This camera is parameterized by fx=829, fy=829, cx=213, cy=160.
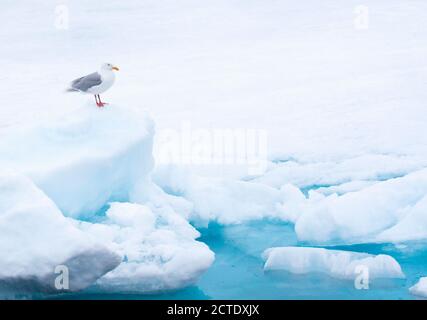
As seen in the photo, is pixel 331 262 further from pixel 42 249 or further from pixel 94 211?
pixel 42 249

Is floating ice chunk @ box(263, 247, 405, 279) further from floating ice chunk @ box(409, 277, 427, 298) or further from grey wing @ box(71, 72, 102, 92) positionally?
grey wing @ box(71, 72, 102, 92)

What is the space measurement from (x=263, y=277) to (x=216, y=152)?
2.07 metres

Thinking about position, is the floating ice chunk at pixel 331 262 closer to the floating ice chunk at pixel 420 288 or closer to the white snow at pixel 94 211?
the floating ice chunk at pixel 420 288

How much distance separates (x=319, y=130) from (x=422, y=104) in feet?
4.61

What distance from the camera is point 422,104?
8688mm

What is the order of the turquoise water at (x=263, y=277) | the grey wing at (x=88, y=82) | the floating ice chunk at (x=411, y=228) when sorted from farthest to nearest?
the floating ice chunk at (x=411, y=228)
the grey wing at (x=88, y=82)
the turquoise water at (x=263, y=277)

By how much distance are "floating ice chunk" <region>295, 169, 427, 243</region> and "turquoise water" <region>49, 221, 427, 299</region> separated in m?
0.14

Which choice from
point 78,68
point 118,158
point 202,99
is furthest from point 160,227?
point 78,68

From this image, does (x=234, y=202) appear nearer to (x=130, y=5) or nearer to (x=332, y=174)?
(x=332, y=174)

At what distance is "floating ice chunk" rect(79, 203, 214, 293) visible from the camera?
16.6 feet

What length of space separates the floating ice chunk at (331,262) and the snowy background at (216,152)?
1 cm

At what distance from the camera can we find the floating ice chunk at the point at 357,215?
5.80m

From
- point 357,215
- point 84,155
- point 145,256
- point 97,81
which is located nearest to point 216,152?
point 357,215

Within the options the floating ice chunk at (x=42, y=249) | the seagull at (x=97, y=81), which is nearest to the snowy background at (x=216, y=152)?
the floating ice chunk at (x=42, y=249)
